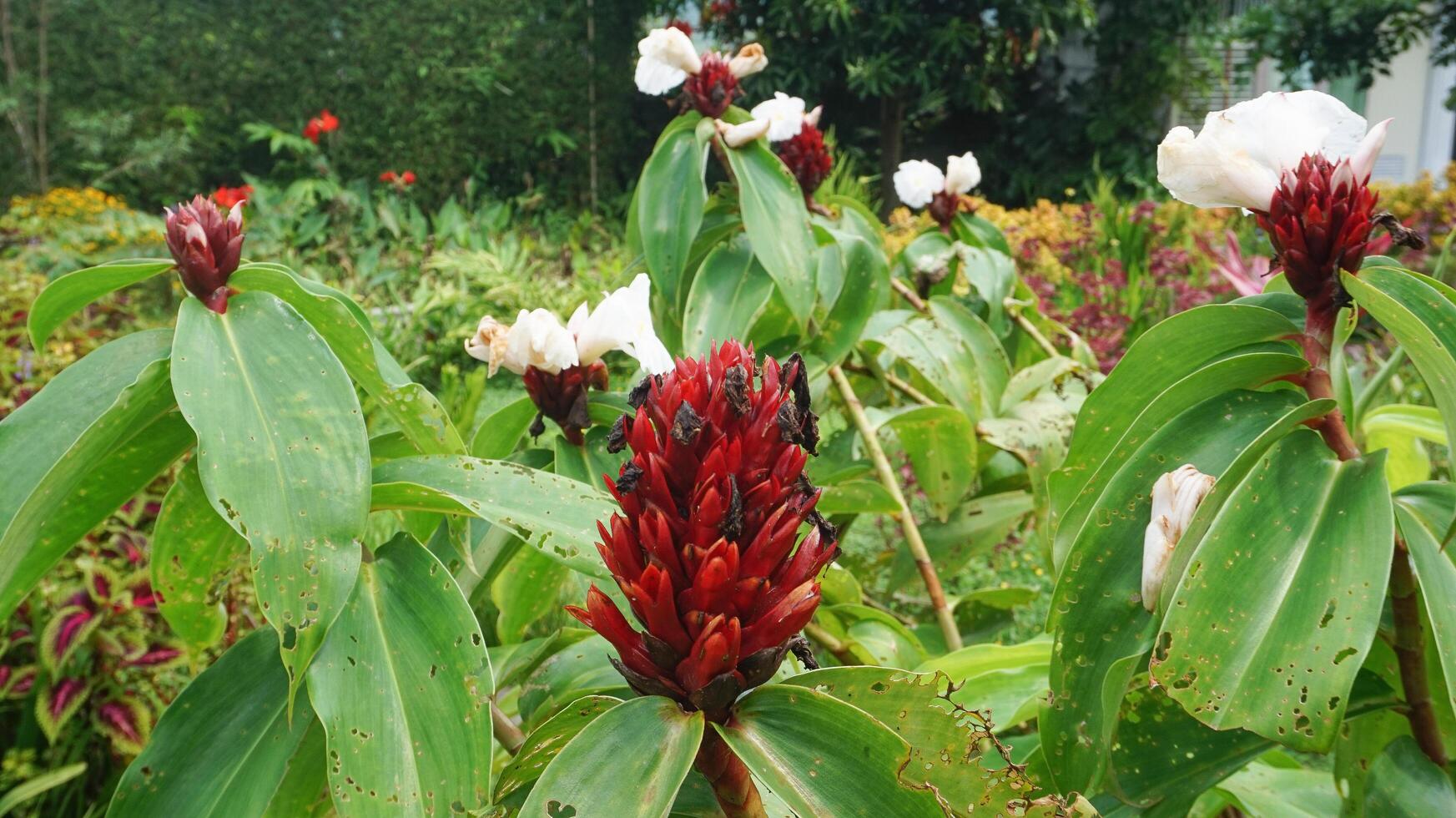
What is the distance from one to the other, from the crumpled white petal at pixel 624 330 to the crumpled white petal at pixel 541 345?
17 millimetres

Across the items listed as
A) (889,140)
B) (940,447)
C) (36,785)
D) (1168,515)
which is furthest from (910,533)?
(889,140)

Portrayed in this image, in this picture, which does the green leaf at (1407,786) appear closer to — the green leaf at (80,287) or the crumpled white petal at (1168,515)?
the crumpled white petal at (1168,515)

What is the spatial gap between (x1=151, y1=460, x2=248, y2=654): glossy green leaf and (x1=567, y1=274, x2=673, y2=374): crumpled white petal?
304 millimetres

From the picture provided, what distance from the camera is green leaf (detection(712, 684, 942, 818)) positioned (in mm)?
484

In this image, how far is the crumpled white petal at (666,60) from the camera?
1.36m

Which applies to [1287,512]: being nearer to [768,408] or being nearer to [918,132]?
[768,408]

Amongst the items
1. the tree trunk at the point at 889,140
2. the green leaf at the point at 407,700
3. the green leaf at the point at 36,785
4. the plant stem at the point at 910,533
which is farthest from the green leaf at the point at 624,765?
the tree trunk at the point at 889,140

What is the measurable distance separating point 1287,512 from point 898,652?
0.64m

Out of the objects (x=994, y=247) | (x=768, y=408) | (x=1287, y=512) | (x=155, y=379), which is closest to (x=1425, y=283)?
(x=1287, y=512)

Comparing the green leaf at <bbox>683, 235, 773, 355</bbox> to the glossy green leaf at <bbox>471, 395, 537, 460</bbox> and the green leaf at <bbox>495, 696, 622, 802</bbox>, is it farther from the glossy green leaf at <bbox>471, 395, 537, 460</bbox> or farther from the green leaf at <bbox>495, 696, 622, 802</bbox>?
the green leaf at <bbox>495, 696, 622, 802</bbox>

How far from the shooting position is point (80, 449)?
2.05 feet

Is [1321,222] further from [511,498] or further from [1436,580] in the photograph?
[511,498]

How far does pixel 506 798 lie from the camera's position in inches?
23.4

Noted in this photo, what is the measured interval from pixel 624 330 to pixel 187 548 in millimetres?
385
